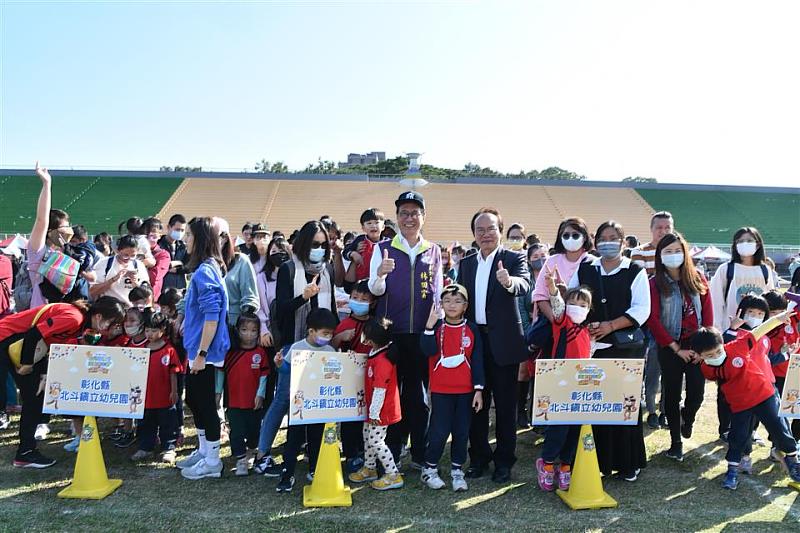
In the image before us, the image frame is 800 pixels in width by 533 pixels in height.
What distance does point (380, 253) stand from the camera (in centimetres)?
449

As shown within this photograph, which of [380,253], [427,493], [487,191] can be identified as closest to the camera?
[427,493]

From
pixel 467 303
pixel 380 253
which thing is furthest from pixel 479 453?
pixel 380 253

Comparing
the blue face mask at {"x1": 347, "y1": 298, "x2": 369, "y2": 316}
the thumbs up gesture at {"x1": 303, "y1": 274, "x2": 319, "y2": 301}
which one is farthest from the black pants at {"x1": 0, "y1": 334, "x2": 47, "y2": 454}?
the blue face mask at {"x1": 347, "y1": 298, "x2": 369, "y2": 316}

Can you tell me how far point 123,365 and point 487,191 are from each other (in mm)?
40533

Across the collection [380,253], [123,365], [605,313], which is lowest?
[123,365]

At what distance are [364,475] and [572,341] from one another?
1.90 metres

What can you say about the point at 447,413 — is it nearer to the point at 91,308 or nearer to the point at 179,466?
the point at 179,466

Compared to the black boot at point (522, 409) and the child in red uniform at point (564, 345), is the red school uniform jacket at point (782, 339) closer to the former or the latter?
the child in red uniform at point (564, 345)

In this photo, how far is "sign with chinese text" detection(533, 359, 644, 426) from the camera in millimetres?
4051

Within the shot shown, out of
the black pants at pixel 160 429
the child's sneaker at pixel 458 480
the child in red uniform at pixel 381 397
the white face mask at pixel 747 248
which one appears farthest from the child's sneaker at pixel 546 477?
the black pants at pixel 160 429

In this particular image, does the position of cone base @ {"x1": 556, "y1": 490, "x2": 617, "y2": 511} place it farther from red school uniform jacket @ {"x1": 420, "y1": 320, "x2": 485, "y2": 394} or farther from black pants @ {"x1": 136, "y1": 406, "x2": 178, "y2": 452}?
black pants @ {"x1": 136, "y1": 406, "x2": 178, "y2": 452}

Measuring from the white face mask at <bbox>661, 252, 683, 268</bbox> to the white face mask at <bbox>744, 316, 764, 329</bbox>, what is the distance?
743 millimetres

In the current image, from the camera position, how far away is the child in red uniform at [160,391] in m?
4.80

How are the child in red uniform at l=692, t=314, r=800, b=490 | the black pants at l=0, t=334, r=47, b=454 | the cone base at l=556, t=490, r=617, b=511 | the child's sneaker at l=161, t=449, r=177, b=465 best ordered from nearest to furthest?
the cone base at l=556, t=490, r=617, b=511
the child in red uniform at l=692, t=314, r=800, b=490
the black pants at l=0, t=334, r=47, b=454
the child's sneaker at l=161, t=449, r=177, b=465
